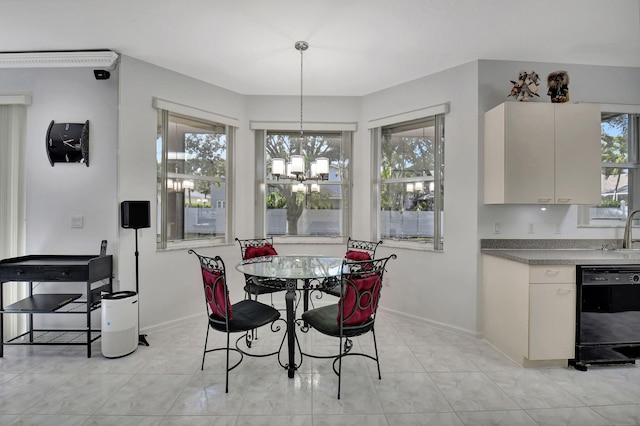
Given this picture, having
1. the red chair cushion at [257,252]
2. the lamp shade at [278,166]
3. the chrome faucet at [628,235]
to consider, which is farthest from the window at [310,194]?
the chrome faucet at [628,235]

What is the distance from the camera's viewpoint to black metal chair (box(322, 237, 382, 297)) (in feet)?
9.73

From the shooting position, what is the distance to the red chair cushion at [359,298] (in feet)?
7.11

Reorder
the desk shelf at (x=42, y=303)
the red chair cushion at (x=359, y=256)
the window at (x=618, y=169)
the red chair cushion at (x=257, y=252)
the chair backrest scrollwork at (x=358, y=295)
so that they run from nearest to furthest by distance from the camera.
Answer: the chair backrest scrollwork at (x=358, y=295) < the desk shelf at (x=42, y=303) < the red chair cushion at (x=359, y=256) < the window at (x=618, y=169) < the red chair cushion at (x=257, y=252)

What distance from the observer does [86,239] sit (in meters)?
3.14

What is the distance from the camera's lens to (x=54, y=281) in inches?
105

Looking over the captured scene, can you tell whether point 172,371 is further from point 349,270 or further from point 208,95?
point 208,95

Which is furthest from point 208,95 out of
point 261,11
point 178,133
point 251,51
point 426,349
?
point 426,349

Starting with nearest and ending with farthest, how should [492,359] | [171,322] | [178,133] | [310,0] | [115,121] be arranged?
[310,0], [492,359], [115,121], [171,322], [178,133]

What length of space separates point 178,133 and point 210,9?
1.64 meters

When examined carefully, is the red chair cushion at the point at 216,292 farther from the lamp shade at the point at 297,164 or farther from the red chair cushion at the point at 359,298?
the lamp shade at the point at 297,164

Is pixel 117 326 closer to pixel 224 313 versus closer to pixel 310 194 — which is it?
pixel 224 313

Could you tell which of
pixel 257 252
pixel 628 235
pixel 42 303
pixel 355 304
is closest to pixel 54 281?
pixel 42 303

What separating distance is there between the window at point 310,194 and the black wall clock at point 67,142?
79.2 inches

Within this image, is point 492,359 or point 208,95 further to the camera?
point 208,95
